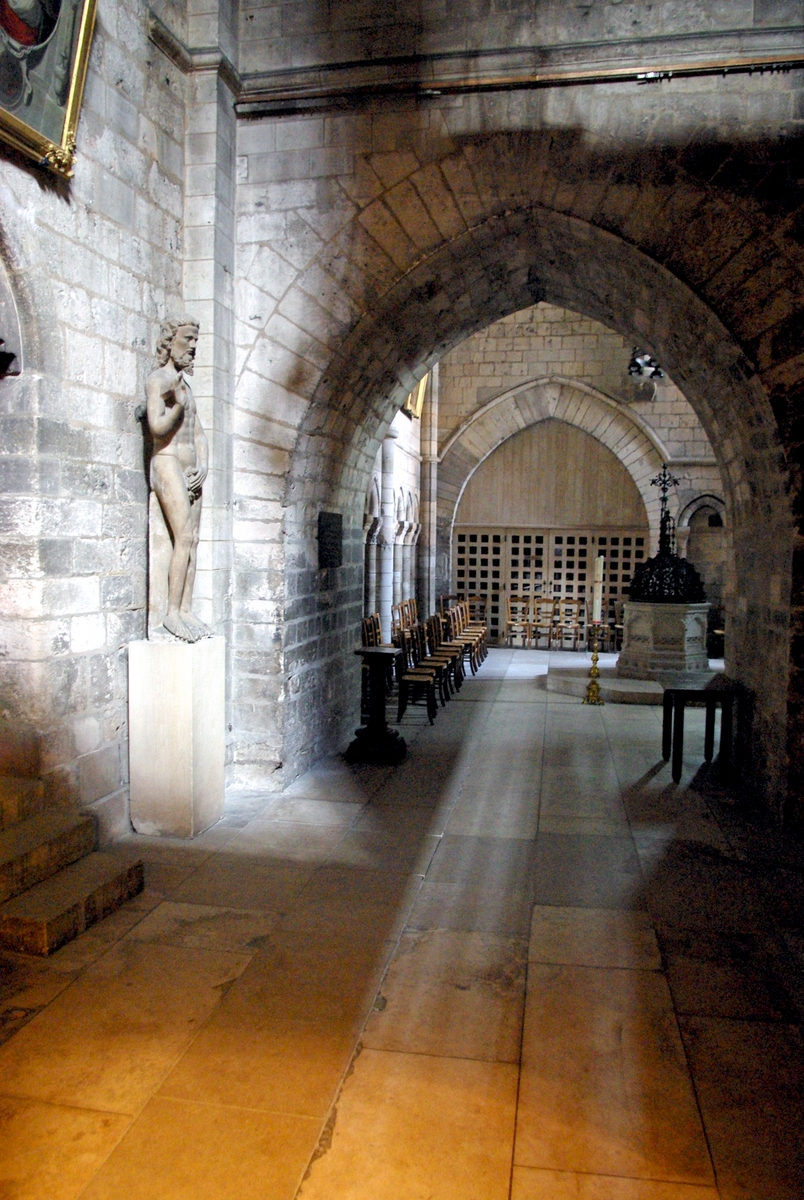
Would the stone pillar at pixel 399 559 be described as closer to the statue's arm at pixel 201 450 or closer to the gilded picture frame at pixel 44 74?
the statue's arm at pixel 201 450

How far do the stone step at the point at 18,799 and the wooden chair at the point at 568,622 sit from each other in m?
10.1

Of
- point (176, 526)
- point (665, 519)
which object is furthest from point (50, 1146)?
point (665, 519)

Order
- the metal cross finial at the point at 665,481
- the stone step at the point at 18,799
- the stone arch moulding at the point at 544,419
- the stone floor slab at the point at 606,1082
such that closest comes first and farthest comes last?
the stone floor slab at the point at 606,1082
the stone step at the point at 18,799
the metal cross finial at the point at 665,481
the stone arch moulding at the point at 544,419

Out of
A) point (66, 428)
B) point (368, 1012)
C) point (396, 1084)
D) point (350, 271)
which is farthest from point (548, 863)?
point (350, 271)

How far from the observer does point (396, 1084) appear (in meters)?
2.51

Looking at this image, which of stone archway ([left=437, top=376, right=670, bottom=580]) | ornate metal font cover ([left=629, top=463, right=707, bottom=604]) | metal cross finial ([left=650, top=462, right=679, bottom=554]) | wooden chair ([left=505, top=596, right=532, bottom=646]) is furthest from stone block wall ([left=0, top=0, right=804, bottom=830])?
wooden chair ([left=505, top=596, right=532, bottom=646])

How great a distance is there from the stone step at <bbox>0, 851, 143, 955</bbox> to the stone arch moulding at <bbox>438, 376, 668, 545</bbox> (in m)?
9.98

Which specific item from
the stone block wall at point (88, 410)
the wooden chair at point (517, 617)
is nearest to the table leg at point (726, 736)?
the stone block wall at point (88, 410)

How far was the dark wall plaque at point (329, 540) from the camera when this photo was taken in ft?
19.7

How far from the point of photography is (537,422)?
43.1ft

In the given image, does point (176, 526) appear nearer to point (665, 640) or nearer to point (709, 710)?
point (709, 710)

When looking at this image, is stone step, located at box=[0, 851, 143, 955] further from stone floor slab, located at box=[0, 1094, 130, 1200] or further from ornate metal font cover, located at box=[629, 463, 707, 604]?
ornate metal font cover, located at box=[629, 463, 707, 604]

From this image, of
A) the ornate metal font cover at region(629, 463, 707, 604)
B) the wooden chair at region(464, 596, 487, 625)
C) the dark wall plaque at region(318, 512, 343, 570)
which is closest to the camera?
the dark wall plaque at region(318, 512, 343, 570)

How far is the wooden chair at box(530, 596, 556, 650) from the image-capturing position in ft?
43.6
